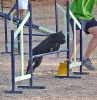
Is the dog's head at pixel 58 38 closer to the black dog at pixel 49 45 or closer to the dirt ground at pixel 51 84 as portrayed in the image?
the black dog at pixel 49 45

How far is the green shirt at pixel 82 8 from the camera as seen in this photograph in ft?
30.8

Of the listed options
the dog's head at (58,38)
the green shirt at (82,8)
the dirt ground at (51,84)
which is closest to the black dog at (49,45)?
the dog's head at (58,38)

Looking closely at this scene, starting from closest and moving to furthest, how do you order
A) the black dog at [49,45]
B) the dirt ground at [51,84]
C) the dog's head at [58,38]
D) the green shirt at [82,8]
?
the dirt ground at [51,84]
the black dog at [49,45]
the dog's head at [58,38]
the green shirt at [82,8]

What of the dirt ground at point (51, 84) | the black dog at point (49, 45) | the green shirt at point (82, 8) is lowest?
the dirt ground at point (51, 84)

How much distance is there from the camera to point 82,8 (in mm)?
9383

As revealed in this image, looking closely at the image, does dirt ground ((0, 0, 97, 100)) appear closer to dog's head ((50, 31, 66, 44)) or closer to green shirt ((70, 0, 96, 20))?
dog's head ((50, 31, 66, 44))

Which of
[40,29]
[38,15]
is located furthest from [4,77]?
[38,15]

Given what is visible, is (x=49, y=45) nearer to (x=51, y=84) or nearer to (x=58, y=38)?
(x=58, y=38)

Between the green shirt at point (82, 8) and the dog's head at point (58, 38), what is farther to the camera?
the green shirt at point (82, 8)

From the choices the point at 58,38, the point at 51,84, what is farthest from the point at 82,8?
the point at 51,84

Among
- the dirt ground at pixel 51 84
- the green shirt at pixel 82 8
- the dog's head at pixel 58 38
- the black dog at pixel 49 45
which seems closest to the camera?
the dirt ground at pixel 51 84

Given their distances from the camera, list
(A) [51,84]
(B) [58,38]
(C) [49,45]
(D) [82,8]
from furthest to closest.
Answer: (D) [82,8] < (B) [58,38] < (C) [49,45] < (A) [51,84]

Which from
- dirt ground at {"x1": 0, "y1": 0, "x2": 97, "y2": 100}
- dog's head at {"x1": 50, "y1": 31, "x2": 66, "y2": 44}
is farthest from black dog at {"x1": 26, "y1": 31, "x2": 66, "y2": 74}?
dirt ground at {"x1": 0, "y1": 0, "x2": 97, "y2": 100}

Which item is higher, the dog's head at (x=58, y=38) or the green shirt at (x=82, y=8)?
the green shirt at (x=82, y=8)
